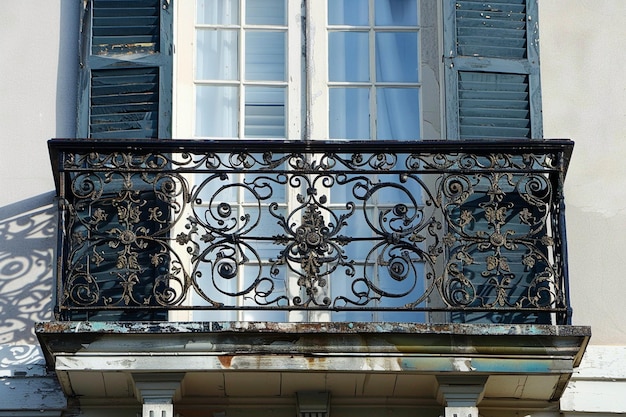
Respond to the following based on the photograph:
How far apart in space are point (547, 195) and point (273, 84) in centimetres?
192

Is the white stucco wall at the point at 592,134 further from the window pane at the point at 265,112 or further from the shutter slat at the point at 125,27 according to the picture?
the shutter slat at the point at 125,27

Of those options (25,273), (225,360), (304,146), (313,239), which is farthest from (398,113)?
(25,273)

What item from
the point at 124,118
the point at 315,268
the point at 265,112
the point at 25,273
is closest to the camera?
the point at 315,268

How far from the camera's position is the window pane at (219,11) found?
10727mm

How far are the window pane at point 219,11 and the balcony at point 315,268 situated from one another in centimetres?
102

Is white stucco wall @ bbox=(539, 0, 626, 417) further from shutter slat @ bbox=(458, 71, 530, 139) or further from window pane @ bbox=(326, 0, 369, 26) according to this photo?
window pane @ bbox=(326, 0, 369, 26)

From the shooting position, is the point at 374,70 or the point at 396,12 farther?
the point at 396,12

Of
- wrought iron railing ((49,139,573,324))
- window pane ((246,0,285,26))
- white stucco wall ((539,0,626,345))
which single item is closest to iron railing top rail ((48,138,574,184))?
wrought iron railing ((49,139,573,324))

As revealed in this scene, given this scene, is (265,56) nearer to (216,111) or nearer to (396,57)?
(216,111)

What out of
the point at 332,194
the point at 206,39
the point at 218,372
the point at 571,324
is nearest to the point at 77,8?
the point at 206,39

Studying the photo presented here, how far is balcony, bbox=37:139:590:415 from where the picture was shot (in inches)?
352

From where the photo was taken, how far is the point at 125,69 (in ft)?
33.3

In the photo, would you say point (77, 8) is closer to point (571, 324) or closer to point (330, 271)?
point (330, 271)

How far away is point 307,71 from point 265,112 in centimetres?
34
